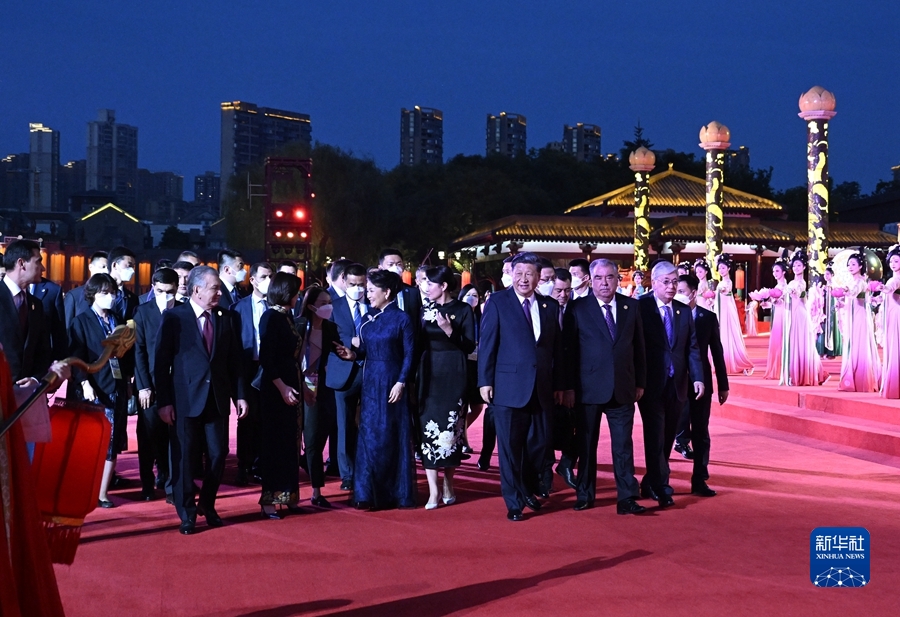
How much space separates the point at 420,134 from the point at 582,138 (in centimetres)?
1898

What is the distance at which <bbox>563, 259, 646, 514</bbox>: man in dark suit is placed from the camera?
22.5 feet

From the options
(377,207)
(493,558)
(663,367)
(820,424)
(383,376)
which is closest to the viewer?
(493,558)

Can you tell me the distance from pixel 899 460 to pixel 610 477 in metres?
2.57

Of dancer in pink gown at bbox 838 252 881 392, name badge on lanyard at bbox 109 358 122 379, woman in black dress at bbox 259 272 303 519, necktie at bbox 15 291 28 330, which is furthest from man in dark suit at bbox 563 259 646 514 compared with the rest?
dancer in pink gown at bbox 838 252 881 392

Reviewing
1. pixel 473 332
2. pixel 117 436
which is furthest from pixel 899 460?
pixel 117 436

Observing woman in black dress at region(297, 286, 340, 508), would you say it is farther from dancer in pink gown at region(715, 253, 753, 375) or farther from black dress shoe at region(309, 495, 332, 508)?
dancer in pink gown at region(715, 253, 753, 375)

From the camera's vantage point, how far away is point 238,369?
21.3 ft

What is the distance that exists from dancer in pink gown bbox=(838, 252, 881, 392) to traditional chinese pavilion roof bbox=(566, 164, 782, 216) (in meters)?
22.5

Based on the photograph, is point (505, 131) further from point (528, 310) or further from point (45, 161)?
point (528, 310)

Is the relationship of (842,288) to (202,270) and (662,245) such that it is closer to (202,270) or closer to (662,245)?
(202,270)

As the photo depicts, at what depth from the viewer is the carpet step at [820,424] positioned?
9383mm

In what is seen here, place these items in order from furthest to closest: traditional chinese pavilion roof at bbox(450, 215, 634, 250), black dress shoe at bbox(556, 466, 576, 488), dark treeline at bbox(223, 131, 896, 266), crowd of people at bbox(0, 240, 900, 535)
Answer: dark treeline at bbox(223, 131, 896, 266), traditional chinese pavilion roof at bbox(450, 215, 634, 250), black dress shoe at bbox(556, 466, 576, 488), crowd of people at bbox(0, 240, 900, 535)

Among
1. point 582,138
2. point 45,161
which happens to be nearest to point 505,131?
point 582,138

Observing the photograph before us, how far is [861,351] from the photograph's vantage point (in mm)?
11766
